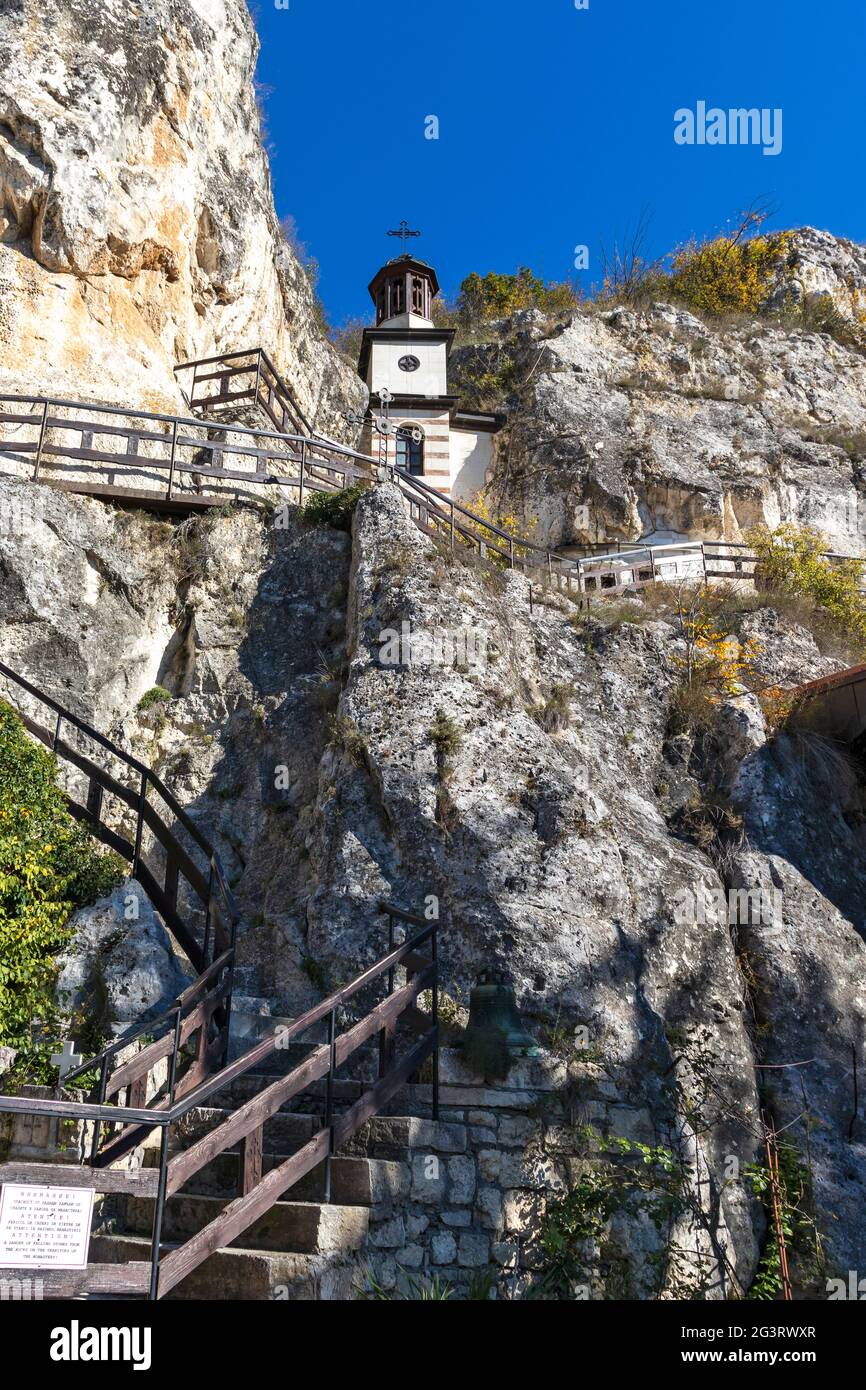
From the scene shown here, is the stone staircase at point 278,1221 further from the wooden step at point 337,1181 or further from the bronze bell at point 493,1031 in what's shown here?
the bronze bell at point 493,1031

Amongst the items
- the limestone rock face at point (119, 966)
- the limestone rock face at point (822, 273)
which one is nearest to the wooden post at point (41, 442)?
the limestone rock face at point (119, 966)

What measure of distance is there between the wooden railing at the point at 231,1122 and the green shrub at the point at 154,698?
5418 mm

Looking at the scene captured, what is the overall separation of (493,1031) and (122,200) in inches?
597

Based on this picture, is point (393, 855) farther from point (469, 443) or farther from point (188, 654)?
point (469, 443)

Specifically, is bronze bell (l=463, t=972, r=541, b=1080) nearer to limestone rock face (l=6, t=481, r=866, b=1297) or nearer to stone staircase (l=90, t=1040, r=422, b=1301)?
limestone rock face (l=6, t=481, r=866, b=1297)

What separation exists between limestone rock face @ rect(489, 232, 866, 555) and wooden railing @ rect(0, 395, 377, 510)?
29.4 feet

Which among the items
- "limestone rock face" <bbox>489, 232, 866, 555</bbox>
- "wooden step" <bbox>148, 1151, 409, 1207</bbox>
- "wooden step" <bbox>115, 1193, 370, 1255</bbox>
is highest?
"limestone rock face" <bbox>489, 232, 866, 555</bbox>

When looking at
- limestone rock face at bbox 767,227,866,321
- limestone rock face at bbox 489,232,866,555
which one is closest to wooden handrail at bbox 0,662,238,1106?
limestone rock face at bbox 489,232,866,555

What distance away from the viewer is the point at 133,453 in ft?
51.5

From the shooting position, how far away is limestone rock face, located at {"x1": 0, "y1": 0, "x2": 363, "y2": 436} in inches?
636

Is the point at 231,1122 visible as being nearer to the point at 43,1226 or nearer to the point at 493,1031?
the point at 43,1226

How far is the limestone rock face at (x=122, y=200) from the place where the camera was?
53.0 ft

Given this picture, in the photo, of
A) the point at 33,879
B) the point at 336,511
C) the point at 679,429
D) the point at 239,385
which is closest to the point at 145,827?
the point at 33,879
